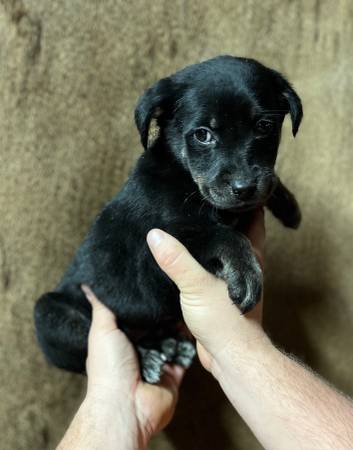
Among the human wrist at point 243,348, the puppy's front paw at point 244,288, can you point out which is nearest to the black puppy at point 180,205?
the puppy's front paw at point 244,288

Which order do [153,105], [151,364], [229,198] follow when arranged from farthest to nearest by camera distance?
[151,364] → [153,105] → [229,198]

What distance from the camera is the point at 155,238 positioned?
5.65 feet

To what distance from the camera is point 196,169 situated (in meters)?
1.80

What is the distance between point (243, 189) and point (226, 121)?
0.25 meters

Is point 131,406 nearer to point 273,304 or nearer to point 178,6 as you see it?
point 273,304

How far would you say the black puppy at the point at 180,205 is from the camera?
1690mm

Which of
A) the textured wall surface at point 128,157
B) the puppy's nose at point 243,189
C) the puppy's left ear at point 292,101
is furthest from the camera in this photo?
the textured wall surface at point 128,157

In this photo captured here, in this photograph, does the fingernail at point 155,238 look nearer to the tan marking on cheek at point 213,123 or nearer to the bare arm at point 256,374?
the bare arm at point 256,374

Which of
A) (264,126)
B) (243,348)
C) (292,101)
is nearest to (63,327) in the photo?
(243,348)

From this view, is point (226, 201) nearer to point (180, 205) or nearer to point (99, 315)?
point (180, 205)

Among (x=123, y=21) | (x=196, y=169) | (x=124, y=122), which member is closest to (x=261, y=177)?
(x=196, y=169)

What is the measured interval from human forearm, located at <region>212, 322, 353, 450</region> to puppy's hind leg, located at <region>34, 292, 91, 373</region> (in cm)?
68

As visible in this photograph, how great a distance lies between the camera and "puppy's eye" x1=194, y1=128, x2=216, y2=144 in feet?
5.74

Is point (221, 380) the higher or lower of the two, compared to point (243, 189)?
lower
